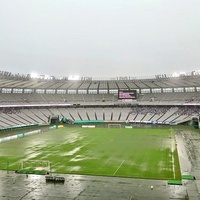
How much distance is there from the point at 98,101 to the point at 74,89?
40.0 feet

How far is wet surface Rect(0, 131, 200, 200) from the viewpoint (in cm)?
1895

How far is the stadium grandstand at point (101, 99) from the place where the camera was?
82.1 m

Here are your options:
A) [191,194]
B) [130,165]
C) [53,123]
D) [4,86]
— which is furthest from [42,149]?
[4,86]

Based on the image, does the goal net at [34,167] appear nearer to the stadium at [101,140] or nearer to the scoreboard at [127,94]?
the stadium at [101,140]

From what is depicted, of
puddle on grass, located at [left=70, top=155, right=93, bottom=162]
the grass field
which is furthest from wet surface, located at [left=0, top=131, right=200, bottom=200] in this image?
puddle on grass, located at [left=70, top=155, right=93, bottom=162]

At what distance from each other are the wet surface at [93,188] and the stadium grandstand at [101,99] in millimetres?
53356

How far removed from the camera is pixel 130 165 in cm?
2866

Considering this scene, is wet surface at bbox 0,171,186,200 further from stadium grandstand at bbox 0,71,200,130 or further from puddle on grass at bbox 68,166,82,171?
stadium grandstand at bbox 0,71,200,130

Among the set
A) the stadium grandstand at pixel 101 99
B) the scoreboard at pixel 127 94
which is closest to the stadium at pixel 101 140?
the scoreboard at pixel 127 94

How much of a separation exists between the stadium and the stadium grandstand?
368 mm

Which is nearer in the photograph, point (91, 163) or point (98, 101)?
point (91, 163)

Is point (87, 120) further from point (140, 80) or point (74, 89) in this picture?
point (140, 80)

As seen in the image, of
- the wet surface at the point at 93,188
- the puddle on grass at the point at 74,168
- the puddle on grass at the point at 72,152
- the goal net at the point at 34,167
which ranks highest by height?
the puddle on grass at the point at 72,152

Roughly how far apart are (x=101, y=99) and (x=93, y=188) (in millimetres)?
78311
